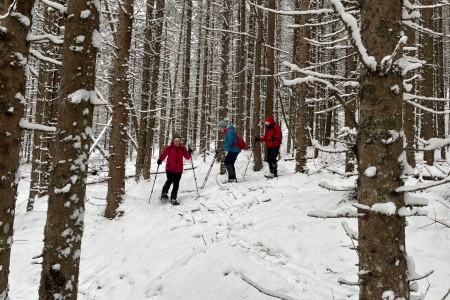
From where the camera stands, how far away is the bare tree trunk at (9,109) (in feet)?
12.0

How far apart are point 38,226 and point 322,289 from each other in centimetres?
830

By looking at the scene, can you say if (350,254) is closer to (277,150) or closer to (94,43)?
(94,43)

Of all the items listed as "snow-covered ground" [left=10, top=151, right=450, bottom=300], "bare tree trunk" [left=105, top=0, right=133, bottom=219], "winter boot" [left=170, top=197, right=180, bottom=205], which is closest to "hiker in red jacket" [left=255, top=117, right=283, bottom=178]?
"snow-covered ground" [left=10, top=151, right=450, bottom=300]

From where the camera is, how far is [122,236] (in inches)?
315

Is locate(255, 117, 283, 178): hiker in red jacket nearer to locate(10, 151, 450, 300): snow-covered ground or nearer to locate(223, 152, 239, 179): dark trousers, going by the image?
locate(223, 152, 239, 179): dark trousers

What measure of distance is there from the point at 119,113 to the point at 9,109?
520 cm

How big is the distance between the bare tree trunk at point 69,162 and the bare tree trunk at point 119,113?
4.69 m

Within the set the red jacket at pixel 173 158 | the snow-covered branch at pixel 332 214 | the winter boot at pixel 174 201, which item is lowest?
the winter boot at pixel 174 201

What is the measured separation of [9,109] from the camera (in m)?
3.67

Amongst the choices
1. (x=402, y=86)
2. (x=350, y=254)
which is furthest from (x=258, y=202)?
(x=402, y=86)

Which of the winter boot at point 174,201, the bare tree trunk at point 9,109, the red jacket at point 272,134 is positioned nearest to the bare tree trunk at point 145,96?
the winter boot at point 174,201

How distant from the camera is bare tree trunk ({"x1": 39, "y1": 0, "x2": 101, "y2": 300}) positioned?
13.2ft

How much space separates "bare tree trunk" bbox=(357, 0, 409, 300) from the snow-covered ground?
1.88 metres

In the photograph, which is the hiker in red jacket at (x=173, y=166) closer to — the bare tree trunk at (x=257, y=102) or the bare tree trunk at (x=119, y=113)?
the bare tree trunk at (x=119, y=113)
